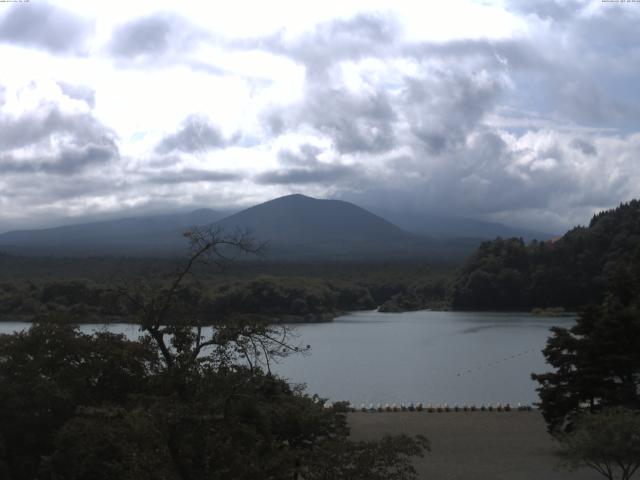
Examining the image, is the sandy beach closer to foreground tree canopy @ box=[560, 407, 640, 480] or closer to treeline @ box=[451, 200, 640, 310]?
foreground tree canopy @ box=[560, 407, 640, 480]

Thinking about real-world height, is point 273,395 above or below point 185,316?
below

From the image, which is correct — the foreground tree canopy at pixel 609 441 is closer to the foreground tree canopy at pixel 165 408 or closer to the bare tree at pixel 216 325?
the foreground tree canopy at pixel 165 408

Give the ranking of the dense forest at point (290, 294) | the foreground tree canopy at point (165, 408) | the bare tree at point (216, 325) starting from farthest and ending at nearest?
1. the dense forest at point (290, 294)
2. the bare tree at point (216, 325)
3. the foreground tree canopy at point (165, 408)

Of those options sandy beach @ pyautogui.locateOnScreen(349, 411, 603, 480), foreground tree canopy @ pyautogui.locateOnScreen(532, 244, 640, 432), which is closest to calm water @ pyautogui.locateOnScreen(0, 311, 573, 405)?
sandy beach @ pyautogui.locateOnScreen(349, 411, 603, 480)

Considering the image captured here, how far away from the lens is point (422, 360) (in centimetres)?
3453

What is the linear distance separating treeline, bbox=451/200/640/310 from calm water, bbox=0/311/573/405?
6695mm

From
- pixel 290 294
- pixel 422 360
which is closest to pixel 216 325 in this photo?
pixel 422 360

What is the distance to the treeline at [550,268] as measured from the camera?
6031 cm

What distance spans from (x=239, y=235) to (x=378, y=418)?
13.2m

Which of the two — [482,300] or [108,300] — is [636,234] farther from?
[108,300]

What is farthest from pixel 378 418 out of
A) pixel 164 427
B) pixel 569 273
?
pixel 569 273

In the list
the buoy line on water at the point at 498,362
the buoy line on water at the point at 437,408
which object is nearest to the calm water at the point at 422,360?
the buoy line on water at the point at 498,362

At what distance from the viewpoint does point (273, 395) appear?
11.6m

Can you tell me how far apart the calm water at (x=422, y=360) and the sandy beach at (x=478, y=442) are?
13.3 ft
